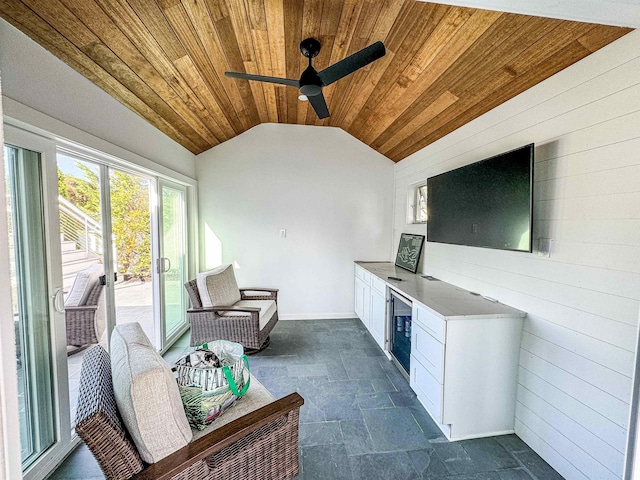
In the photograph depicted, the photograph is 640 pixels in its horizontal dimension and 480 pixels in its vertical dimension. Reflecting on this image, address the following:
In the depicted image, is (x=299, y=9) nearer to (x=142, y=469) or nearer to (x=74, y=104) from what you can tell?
(x=74, y=104)

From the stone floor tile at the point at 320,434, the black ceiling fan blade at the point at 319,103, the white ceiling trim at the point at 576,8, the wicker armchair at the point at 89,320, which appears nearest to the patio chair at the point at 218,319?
the wicker armchair at the point at 89,320

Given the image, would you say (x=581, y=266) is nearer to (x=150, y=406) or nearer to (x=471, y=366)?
(x=471, y=366)

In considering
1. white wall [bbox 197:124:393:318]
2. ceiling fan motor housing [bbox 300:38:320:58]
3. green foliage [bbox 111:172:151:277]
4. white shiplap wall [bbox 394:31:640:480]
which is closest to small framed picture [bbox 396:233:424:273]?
white wall [bbox 197:124:393:318]

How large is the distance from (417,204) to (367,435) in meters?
2.77

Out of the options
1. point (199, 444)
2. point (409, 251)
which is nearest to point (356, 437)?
point (199, 444)

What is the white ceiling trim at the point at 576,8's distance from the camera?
78 centimetres

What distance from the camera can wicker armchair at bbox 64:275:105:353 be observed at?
82.8 inches

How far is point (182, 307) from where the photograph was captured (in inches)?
149

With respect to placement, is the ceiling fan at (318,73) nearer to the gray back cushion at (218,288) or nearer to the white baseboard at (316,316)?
the gray back cushion at (218,288)

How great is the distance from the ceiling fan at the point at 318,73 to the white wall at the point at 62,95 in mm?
956

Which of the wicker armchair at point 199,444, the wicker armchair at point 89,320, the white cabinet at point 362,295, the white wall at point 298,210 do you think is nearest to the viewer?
the wicker armchair at point 199,444

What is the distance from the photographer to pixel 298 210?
164 inches

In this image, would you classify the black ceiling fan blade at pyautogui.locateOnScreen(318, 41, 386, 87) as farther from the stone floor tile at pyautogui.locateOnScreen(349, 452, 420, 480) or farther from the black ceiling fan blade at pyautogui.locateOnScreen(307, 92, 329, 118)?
the stone floor tile at pyautogui.locateOnScreen(349, 452, 420, 480)

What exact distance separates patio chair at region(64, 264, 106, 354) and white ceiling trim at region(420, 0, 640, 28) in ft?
8.80
